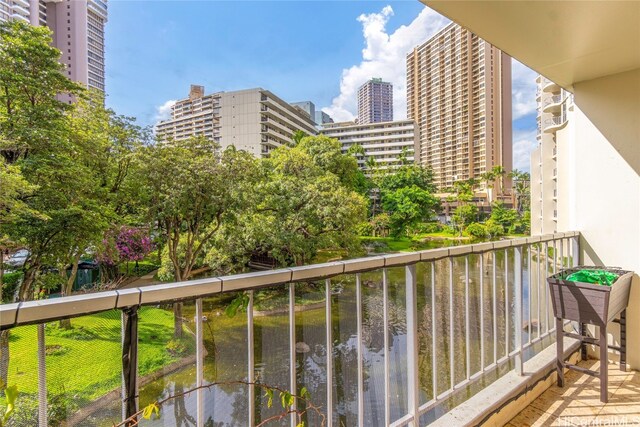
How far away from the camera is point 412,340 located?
123 centimetres

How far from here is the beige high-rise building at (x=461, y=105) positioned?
43.4 metres

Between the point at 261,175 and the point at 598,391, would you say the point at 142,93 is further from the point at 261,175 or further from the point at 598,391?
the point at 598,391

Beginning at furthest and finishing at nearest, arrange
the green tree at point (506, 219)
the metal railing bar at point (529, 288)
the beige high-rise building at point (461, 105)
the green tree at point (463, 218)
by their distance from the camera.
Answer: the beige high-rise building at point (461, 105) < the green tree at point (463, 218) < the green tree at point (506, 219) < the metal railing bar at point (529, 288)

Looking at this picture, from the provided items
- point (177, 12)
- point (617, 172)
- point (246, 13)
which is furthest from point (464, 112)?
point (617, 172)

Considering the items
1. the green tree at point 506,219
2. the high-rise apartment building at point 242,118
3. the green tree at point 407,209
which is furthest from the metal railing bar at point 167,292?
the high-rise apartment building at point 242,118

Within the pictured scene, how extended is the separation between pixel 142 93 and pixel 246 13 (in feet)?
16.8

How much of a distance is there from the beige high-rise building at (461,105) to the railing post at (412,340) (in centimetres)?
4109

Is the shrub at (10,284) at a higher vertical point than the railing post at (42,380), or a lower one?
lower

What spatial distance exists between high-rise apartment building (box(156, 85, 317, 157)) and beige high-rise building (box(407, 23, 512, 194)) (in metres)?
21.1

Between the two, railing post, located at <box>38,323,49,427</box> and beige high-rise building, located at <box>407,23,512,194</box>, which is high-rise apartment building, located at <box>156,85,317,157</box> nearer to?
beige high-rise building, located at <box>407,23,512,194</box>

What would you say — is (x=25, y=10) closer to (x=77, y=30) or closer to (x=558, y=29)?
(x=77, y=30)

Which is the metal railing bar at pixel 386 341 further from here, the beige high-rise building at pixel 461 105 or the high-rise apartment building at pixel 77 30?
the beige high-rise building at pixel 461 105

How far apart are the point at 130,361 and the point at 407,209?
73.6 ft

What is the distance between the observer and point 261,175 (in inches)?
393
